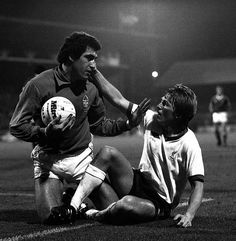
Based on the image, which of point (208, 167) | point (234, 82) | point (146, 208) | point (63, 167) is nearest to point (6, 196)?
point (63, 167)

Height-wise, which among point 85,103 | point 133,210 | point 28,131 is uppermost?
point 85,103

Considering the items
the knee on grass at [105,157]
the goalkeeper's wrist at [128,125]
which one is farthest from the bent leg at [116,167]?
the goalkeeper's wrist at [128,125]

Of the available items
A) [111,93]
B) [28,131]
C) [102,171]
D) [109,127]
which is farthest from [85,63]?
[102,171]

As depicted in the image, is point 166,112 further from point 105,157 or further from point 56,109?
point 56,109

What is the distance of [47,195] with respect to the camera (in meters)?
6.36

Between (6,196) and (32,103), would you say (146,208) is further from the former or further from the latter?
(6,196)

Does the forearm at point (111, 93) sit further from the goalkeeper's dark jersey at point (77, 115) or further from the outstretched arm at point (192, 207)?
the outstretched arm at point (192, 207)

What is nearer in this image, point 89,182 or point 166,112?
point 166,112

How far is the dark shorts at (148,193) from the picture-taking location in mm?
6066

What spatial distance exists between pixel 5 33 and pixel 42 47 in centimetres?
383

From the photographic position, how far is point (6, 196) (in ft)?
29.3

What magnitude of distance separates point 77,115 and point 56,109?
0.46 m

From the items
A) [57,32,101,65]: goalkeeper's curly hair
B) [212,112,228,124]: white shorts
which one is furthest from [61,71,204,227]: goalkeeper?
[212,112,228,124]: white shorts

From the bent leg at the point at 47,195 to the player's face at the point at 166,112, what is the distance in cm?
132
